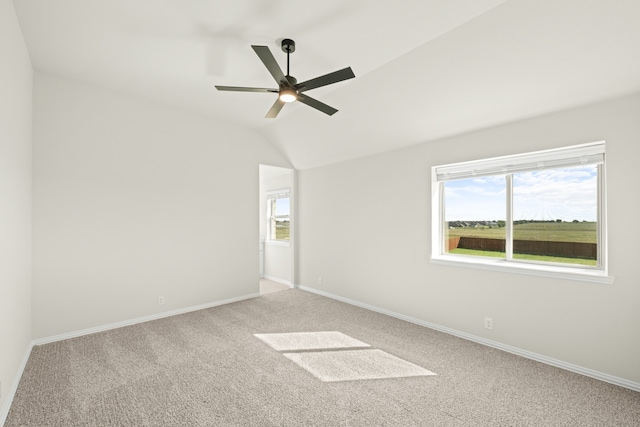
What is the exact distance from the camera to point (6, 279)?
2.04 meters

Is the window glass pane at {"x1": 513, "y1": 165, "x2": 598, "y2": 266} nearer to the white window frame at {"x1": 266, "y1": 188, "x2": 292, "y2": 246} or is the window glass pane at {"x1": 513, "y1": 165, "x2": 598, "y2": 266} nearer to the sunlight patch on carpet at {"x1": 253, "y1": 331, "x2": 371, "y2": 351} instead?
the sunlight patch on carpet at {"x1": 253, "y1": 331, "x2": 371, "y2": 351}

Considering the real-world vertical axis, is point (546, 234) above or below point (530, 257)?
above

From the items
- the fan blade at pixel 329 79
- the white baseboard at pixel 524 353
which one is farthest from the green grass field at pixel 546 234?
the fan blade at pixel 329 79

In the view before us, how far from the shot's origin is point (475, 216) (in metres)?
3.47

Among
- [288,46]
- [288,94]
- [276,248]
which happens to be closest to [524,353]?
[288,94]

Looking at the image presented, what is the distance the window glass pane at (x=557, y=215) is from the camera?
267 cm

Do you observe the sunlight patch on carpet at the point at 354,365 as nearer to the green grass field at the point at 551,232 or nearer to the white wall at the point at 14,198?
the green grass field at the point at 551,232

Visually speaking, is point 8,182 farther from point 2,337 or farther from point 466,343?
point 466,343

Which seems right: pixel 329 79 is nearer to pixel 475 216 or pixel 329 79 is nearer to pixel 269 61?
pixel 269 61

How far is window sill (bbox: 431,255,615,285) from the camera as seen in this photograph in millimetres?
2457

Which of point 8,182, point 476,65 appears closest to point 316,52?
point 476,65

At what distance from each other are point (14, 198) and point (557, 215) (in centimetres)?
477

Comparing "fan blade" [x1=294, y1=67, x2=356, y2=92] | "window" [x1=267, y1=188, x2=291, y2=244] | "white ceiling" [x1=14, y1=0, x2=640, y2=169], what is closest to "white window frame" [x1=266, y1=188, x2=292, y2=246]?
"window" [x1=267, y1=188, x2=291, y2=244]

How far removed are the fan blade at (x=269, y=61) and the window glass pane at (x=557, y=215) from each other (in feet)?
8.61
